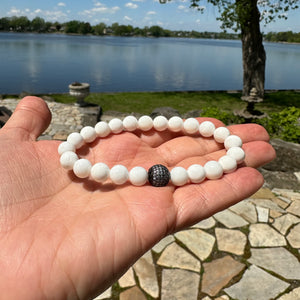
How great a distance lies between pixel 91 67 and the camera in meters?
30.3

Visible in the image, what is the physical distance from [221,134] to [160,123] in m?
0.92

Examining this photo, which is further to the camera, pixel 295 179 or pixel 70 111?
pixel 70 111

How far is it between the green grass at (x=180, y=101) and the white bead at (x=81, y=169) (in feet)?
35.6

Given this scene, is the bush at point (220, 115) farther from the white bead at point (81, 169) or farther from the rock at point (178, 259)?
the white bead at point (81, 169)

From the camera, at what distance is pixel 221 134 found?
3816 mm

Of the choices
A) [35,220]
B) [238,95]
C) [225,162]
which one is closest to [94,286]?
[35,220]

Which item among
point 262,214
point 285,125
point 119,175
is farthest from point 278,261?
point 285,125

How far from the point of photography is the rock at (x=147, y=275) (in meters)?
4.05

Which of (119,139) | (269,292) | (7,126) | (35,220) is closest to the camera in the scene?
(35,220)

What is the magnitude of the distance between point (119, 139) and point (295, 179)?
5.65 meters

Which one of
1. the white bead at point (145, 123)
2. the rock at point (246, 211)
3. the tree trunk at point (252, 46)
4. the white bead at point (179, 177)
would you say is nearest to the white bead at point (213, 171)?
the white bead at point (179, 177)

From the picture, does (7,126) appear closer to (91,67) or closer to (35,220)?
(35,220)

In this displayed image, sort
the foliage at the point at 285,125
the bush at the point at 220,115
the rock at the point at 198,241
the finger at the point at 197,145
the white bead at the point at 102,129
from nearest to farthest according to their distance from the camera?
the finger at the point at 197,145, the white bead at the point at 102,129, the rock at the point at 198,241, the foliage at the point at 285,125, the bush at the point at 220,115

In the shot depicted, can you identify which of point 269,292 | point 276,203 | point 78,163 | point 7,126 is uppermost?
point 7,126
